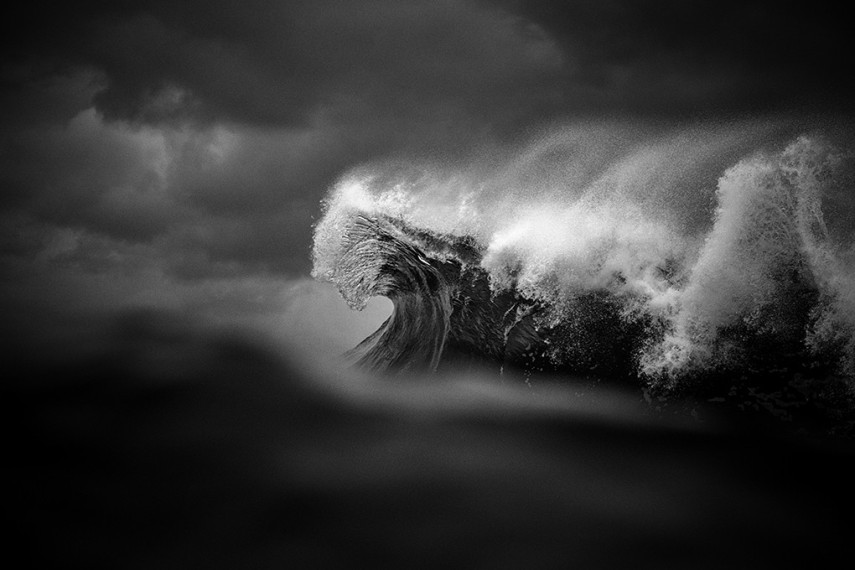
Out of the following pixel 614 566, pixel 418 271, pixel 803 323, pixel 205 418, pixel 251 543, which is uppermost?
pixel 418 271

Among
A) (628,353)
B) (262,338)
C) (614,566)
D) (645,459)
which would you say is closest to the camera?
(614,566)

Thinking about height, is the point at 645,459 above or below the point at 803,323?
below

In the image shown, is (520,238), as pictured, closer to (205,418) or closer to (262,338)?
(262,338)

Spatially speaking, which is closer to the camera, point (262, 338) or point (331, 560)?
point (331, 560)

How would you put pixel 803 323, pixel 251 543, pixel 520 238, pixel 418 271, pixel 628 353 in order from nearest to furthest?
pixel 251 543, pixel 803 323, pixel 628 353, pixel 520 238, pixel 418 271

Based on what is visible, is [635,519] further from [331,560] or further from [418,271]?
[418,271]

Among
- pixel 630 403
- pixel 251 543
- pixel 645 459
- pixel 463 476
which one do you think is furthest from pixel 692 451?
pixel 251 543
